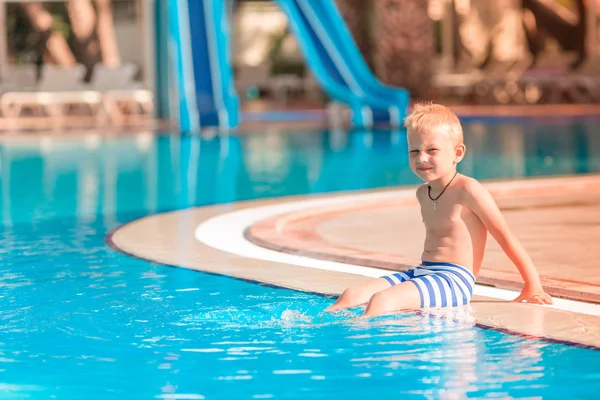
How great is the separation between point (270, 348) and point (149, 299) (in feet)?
3.50

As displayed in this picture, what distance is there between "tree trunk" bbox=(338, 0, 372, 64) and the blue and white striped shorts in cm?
2142

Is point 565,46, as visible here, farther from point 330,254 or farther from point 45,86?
point 330,254

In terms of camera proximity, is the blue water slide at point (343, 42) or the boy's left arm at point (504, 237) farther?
the blue water slide at point (343, 42)

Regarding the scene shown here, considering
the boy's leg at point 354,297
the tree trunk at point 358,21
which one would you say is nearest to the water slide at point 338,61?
the tree trunk at point 358,21

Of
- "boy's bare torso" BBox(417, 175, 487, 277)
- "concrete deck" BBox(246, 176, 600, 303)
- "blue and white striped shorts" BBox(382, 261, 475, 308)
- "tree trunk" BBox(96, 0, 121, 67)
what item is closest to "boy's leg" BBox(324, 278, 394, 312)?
"blue and white striped shorts" BBox(382, 261, 475, 308)

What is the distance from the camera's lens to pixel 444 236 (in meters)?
4.68

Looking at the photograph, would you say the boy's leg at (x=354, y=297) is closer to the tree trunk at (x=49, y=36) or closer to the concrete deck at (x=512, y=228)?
the concrete deck at (x=512, y=228)

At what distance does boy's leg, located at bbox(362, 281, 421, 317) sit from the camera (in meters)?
4.40

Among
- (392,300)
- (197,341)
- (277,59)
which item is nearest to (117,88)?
(277,59)

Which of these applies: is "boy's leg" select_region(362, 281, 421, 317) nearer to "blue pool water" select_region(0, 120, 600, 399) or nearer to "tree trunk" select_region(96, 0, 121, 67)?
"blue pool water" select_region(0, 120, 600, 399)

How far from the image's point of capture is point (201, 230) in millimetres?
7121

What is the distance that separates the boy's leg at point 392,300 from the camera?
4.40 meters

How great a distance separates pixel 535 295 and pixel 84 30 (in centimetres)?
2060

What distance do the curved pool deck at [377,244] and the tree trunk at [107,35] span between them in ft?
51.6
